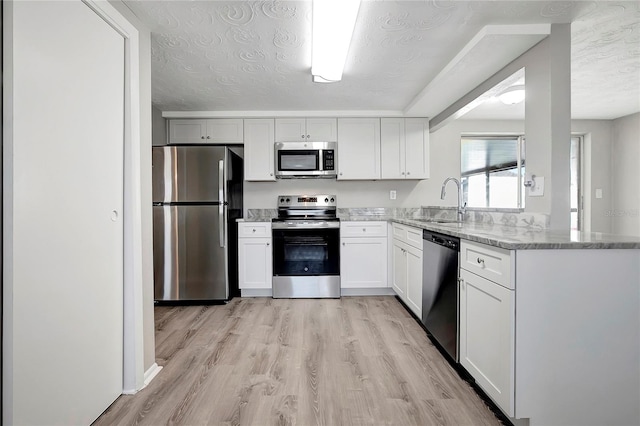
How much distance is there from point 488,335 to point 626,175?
4.43 m

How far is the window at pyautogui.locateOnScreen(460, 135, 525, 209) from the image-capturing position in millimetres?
4238

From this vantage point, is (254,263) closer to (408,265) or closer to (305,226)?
(305,226)

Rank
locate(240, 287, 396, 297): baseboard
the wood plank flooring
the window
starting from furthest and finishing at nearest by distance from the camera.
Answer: the window → locate(240, 287, 396, 297): baseboard → the wood plank flooring

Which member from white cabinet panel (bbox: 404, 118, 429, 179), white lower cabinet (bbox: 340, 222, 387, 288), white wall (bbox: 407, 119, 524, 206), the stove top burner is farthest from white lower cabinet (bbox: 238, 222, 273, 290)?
white wall (bbox: 407, 119, 524, 206)

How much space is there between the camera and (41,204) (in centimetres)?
117

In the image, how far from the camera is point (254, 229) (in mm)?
3453

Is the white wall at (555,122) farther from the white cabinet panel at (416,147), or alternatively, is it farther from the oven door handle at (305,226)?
the oven door handle at (305,226)

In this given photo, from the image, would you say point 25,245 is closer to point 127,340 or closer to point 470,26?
point 127,340

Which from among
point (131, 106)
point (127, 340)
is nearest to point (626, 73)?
point (131, 106)

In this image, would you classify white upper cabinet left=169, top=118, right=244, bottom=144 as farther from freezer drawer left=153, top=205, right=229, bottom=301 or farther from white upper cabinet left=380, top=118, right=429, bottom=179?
white upper cabinet left=380, top=118, right=429, bottom=179

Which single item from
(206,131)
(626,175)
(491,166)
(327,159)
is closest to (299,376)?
(327,159)

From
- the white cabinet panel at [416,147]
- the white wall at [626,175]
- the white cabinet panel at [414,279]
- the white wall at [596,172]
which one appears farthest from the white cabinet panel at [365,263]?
the white wall at [626,175]

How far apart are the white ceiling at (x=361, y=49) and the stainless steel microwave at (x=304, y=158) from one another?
0.46m

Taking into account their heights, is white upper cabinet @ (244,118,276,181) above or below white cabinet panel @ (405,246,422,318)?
above
